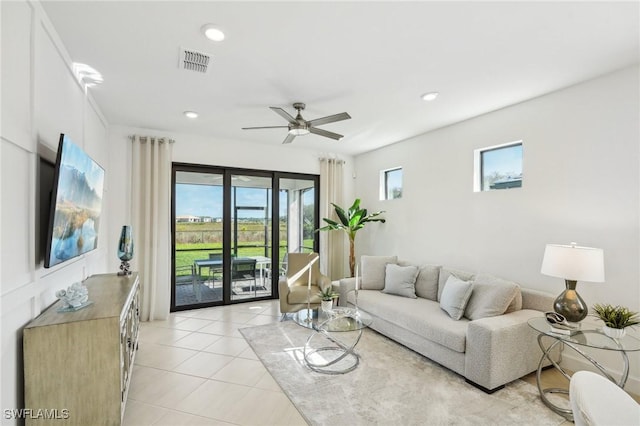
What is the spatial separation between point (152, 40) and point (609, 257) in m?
4.25

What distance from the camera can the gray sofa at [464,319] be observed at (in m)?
2.63

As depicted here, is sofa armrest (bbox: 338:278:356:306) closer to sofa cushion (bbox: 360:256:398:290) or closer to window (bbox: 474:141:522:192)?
sofa cushion (bbox: 360:256:398:290)

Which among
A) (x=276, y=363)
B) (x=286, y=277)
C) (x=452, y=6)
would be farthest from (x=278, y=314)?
(x=452, y=6)

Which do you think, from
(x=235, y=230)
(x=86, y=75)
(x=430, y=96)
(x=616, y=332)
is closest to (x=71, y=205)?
(x=86, y=75)

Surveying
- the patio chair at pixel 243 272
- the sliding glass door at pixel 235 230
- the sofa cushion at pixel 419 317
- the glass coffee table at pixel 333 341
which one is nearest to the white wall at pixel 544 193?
the sofa cushion at pixel 419 317

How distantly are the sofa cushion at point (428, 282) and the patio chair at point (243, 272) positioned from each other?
9.38ft

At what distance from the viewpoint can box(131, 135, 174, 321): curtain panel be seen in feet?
14.5

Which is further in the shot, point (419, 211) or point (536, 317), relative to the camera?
point (419, 211)

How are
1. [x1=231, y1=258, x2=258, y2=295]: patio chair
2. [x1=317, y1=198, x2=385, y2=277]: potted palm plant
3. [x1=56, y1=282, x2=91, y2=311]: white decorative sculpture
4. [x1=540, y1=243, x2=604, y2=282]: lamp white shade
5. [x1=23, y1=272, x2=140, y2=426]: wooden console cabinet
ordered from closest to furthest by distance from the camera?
[x1=23, y1=272, x2=140, y2=426]: wooden console cabinet → [x1=56, y1=282, x2=91, y2=311]: white decorative sculpture → [x1=540, y1=243, x2=604, y2=282]: lamp white shade → [x1=231, y1=258, x2=258, y2=295]: patio chair → [x1=317, y1=198, x2=385, y2=277]: potted palm plant

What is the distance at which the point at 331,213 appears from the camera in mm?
5980

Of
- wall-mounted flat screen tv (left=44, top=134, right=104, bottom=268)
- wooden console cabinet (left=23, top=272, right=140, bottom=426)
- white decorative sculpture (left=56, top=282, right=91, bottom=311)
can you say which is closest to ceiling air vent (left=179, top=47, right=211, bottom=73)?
wall-mounted flat screen tv (left=44, top=134, right=104, bottom=268)

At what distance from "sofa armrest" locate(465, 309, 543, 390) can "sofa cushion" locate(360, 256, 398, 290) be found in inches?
72.0

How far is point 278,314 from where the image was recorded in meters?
4.75

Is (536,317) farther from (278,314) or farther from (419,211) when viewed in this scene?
(278,314)
